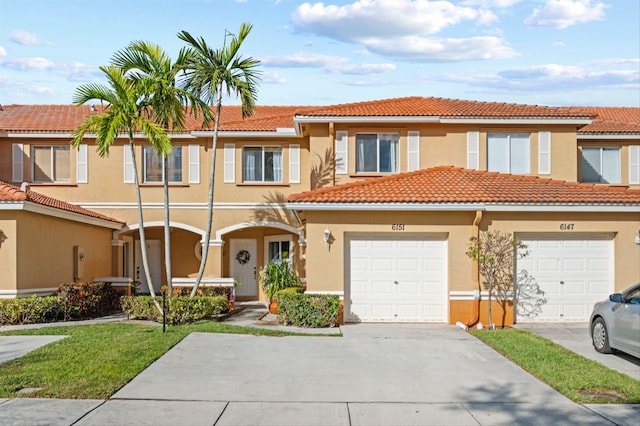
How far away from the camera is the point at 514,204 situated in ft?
53.2

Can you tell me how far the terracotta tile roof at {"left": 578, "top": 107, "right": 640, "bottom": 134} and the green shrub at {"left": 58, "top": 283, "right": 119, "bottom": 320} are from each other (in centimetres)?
1552

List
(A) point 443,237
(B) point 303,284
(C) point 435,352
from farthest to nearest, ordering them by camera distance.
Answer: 1. (B) point 303,284
2. (A) point 443,237
3. (C) point 435,352

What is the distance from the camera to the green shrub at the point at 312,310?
15.9m

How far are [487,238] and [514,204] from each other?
104 centimetres

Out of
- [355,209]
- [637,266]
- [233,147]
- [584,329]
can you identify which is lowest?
[584,329]

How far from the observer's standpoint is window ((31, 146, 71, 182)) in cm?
2320

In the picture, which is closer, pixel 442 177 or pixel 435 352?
pixel 435 352

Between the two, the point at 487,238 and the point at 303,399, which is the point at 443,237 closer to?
the point at 487,238

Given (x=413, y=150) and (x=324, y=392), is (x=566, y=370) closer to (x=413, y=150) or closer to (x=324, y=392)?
(x=324, y=392)

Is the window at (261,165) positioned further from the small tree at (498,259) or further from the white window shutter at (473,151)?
the small tree at (498,259)

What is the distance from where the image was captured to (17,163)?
75.6 feet

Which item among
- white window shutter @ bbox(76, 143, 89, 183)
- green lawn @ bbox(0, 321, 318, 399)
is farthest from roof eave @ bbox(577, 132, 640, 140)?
white window shutter @ bbox(76, 143, 89, 183)

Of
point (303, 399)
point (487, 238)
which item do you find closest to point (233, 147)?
point (487, 238)

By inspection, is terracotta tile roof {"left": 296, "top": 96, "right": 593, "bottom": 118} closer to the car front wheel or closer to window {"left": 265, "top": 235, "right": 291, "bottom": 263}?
window {"left": 265, "top": 235, "right": 291, "bottom": 263}
